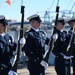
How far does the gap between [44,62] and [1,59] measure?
0.98 m

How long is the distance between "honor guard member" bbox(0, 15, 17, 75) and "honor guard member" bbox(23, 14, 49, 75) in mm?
578

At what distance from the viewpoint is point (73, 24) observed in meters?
7.51

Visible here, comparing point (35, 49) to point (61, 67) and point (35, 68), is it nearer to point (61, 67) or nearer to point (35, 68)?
point (35, 68)

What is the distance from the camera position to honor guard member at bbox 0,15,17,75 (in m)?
5.23

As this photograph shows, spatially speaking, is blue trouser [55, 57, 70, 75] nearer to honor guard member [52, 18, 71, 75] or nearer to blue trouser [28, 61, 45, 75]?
honor guard member [52, 18, 71, 75]

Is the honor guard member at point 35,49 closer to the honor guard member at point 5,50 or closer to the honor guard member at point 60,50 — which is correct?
the honor guard member at point 5,50

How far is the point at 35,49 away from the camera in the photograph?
603cm

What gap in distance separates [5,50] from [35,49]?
90cm

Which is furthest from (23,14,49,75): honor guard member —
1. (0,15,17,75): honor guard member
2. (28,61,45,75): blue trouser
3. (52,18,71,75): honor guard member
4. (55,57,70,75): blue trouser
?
(55,57,70,75): blue trouser

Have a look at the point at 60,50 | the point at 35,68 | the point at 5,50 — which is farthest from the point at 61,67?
the point at 5,50

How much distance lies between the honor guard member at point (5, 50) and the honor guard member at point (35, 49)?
578mm

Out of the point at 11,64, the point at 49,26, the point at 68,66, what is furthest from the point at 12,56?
the point at 49,26

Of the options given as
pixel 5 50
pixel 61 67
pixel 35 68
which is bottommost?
pixel 61 67

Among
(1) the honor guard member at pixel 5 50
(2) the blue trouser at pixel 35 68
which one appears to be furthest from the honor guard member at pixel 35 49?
(1) the honor guard member at pixel 5 50
